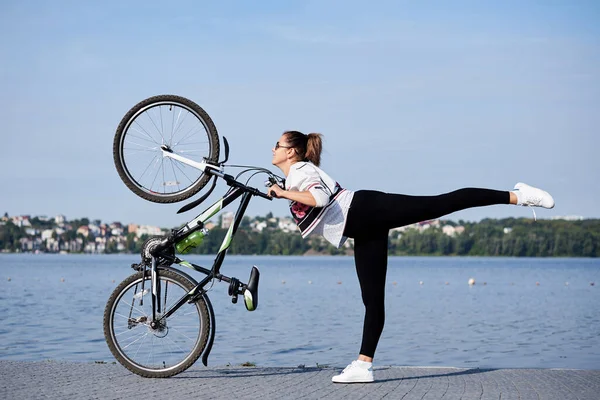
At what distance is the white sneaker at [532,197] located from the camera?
22.5 ft

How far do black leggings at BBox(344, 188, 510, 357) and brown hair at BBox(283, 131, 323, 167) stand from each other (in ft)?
1.58

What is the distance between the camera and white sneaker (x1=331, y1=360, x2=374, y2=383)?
6848 mm

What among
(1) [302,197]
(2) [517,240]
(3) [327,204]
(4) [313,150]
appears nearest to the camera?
(1) [302,197]

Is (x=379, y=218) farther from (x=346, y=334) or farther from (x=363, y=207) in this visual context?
(x=346, y=334)

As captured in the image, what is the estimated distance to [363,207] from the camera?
6836 millimetres

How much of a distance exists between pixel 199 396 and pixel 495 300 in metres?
31.1

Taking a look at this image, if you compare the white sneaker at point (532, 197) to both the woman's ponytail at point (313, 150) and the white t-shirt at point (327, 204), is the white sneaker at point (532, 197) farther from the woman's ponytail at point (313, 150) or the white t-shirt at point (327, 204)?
the woman's ponytail at point (313, 150)

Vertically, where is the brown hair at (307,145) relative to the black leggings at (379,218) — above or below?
above

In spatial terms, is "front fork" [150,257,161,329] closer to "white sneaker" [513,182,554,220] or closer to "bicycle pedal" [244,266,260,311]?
"bicycle pedal" [244,266,260,311]

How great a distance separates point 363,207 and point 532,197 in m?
1.36

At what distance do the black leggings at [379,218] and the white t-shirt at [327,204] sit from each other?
6 cm

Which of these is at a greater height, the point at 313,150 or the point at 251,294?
the point at 313,150

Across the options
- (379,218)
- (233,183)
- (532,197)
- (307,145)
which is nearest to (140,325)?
(233,183)

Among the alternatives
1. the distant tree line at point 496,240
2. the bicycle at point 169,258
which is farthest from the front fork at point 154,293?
the distant tree line at point 496,240
